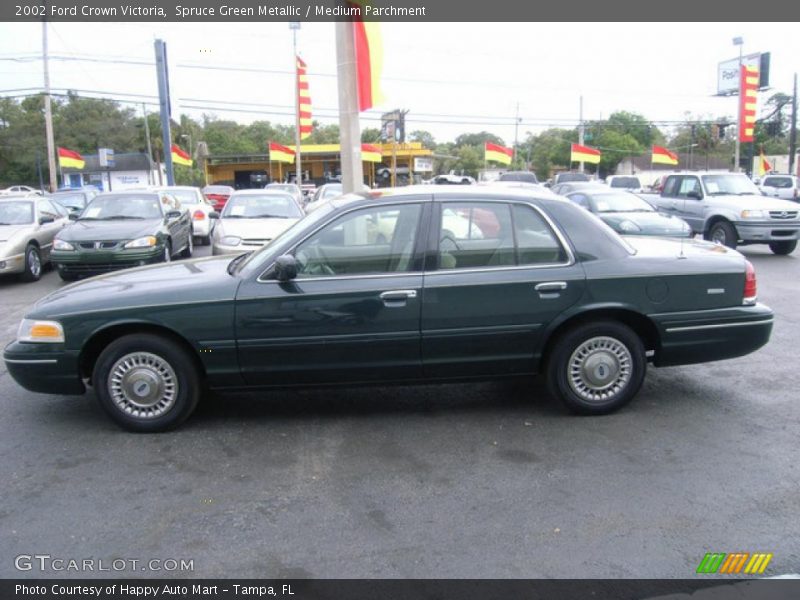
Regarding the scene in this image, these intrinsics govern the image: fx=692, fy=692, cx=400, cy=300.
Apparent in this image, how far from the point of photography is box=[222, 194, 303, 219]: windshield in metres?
12.4

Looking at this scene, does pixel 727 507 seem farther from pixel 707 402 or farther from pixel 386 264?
pixel 386 264

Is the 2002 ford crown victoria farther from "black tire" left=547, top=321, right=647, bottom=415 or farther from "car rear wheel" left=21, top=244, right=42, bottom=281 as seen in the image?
"car rear wheel" left=21, top=244, right=42, bottom=281

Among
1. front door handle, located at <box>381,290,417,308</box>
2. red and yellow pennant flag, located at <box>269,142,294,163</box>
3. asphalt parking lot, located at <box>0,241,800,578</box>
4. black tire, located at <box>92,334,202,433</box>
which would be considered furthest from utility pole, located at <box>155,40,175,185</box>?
front door handle, located at <box>381,290,417,308</box>

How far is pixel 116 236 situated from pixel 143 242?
16.7 inches

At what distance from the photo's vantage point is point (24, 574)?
10.4 feet

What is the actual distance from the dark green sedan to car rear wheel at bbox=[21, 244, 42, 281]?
1.01 m

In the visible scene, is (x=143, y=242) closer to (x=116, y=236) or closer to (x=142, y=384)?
(x=116, y=236)

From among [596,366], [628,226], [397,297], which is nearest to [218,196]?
[628,226]

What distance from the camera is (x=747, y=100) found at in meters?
33.6

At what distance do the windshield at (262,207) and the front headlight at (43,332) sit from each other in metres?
7.55

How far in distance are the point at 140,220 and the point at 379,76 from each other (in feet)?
16.1

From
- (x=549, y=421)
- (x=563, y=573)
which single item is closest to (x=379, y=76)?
(x=549, y=421)

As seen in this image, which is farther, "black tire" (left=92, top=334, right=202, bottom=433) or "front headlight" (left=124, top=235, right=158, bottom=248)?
"front headlight" (left=124, top=235, right=158, bottom=248)

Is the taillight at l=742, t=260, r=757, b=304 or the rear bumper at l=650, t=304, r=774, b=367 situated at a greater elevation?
the taillight at l=742, t=260, r=757, b=304
